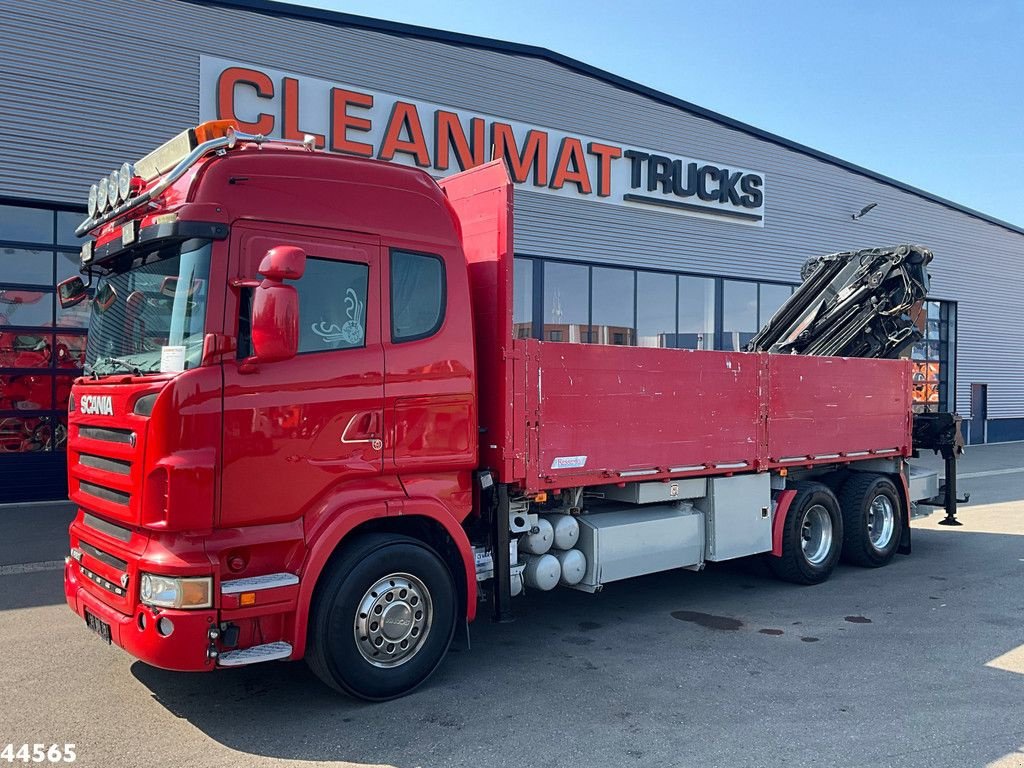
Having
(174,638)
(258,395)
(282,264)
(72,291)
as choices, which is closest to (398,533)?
(258,395)

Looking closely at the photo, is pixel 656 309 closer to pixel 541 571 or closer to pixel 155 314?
pixel 541 571

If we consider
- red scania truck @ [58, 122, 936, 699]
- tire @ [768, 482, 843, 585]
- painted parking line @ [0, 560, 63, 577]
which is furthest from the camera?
painted parking line @ [0, 560, 63, 577]

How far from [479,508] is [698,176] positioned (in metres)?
15.7

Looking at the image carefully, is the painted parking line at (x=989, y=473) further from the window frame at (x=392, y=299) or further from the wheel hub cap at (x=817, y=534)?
the window frame at (x=392, y=299)

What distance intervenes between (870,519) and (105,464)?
Answer: 768 cm

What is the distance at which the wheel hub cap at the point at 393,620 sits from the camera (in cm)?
471

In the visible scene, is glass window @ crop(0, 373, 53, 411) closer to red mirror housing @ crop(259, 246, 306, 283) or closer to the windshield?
the windshield

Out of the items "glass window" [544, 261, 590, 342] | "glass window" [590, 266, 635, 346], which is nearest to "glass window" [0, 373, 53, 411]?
"glass window" [544, 261, 590, 342]

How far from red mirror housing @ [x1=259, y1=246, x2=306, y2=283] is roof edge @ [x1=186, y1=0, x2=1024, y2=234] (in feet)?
35.6

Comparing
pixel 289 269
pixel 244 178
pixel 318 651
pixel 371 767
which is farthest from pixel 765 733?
pixel 244 178

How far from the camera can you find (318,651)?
14.8 feet

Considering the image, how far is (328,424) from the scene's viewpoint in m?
4.61

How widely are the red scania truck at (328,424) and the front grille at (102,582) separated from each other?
0.9 inches

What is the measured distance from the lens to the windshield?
429 cm
